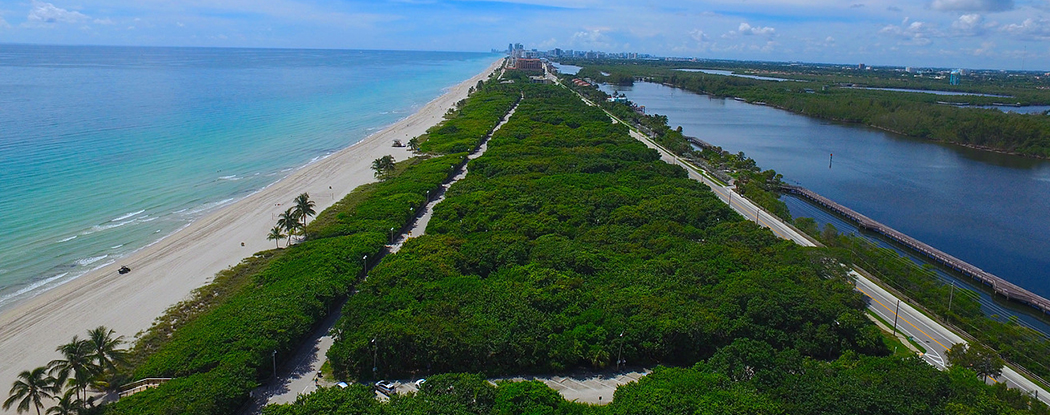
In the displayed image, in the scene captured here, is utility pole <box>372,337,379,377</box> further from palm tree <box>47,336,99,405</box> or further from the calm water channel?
the calm water channel

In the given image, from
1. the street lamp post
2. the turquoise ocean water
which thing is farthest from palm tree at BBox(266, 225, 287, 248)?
the street lamp post

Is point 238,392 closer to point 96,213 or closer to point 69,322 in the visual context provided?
point 69,322

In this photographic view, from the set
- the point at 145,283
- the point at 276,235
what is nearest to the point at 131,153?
the point at 145,283

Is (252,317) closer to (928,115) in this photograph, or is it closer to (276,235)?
(276,235)

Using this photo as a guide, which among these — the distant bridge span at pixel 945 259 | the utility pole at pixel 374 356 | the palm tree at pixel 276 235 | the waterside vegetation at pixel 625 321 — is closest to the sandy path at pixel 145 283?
the palm tree at pixel 276 235

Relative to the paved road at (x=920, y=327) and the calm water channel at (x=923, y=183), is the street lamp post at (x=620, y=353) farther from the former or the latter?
the calm water channel at (x=923, y=183)
